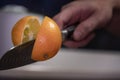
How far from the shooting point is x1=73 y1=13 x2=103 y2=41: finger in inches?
22.8

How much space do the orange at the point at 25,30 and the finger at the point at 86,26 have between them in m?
0.13

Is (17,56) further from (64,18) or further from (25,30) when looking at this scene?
(64,18)

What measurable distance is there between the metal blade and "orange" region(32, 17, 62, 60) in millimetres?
15

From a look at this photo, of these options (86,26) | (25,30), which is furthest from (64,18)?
(25,30)

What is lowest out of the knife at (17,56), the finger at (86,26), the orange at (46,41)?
the knife at (17,56)

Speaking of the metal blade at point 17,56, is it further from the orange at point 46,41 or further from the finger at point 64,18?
the finger at point 64,18

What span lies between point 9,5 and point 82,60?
24cm

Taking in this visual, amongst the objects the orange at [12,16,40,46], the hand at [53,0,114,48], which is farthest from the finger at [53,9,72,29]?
the orange at [12,16,40,46]

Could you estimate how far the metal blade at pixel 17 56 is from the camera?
1.38 ft

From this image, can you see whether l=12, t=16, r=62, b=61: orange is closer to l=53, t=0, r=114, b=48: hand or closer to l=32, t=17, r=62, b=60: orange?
l=32, t=17, r=62, b=60: orange

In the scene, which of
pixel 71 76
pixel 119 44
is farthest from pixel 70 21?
pixel 119 44

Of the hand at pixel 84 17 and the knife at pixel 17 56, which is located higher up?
the hand at pixel 84 17

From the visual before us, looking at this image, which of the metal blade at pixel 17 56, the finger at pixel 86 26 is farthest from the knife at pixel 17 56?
the finger at pixel 86 26

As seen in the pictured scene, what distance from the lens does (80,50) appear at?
85 centimetres
